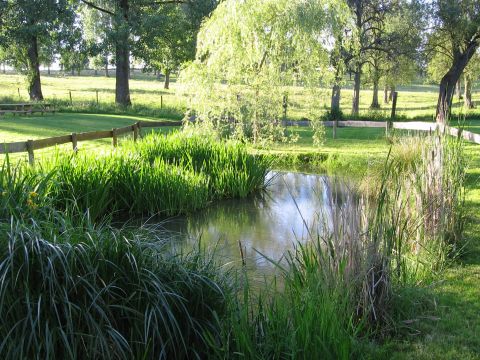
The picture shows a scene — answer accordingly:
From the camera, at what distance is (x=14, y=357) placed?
298 cm

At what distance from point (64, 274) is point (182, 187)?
554 cm

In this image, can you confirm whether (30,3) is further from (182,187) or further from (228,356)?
(228,356)

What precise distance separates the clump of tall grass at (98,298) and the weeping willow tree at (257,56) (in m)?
9.00

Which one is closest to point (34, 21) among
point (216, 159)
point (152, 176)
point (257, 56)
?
point (257, 56)

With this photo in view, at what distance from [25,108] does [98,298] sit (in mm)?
22936

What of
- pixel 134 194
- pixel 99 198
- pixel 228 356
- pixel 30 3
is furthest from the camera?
pixel 30 3

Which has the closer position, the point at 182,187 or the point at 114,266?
the point at 114,266

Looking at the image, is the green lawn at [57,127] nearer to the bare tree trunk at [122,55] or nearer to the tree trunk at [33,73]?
the bare tree trunk at [122,55]

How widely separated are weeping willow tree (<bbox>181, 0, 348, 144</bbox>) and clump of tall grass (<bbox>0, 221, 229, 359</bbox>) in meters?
9.00

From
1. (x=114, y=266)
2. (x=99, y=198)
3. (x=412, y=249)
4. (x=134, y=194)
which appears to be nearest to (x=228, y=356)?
(x=114, y=266)

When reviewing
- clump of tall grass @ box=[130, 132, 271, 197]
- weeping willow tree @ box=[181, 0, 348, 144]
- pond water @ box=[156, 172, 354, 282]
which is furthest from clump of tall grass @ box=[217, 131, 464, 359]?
weeping willow tree @ box=[181, 0, 348, 144]

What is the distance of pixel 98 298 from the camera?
3357 mm

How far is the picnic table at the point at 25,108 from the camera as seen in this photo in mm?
23000

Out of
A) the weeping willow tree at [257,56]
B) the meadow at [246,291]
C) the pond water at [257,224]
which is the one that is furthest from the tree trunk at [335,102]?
the meadow at [246,291]
